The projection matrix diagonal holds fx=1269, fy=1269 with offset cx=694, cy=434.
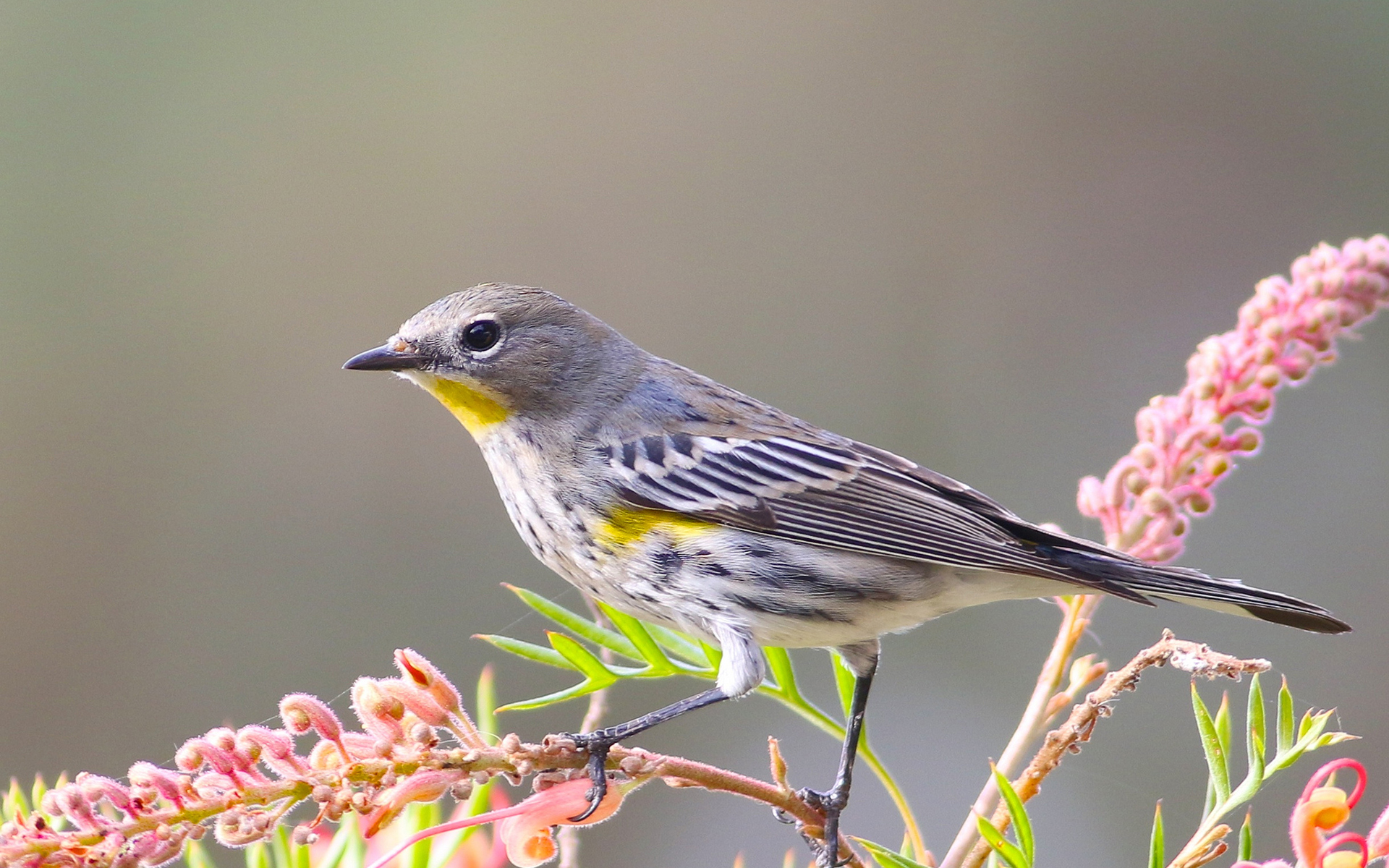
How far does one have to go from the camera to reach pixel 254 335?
7.12 meters

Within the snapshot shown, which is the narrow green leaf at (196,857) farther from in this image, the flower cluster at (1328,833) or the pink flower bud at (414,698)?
the flower cluster at (1328,833)

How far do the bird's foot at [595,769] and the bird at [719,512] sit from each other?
1.44 ft

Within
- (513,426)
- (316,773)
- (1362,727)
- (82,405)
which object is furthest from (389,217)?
(316,773)

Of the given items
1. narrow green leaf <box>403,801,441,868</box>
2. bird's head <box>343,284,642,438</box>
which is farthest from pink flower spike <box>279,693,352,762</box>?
bird's head <box>343,284,642,438</box>

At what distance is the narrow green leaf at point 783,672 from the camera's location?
2.26m

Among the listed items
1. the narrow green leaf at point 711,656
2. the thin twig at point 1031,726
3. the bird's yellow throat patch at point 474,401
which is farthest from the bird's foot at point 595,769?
the bird's yellow throat patch at point 474,401

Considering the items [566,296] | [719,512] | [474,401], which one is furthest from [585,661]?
[566,296]

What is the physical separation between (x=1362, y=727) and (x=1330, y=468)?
56.4 inches

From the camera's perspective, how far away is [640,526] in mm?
2818

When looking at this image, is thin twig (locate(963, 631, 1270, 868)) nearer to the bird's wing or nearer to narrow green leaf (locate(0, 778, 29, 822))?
the bird's wing

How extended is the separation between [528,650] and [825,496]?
1281 millimetres

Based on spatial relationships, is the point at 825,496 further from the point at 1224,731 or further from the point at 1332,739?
the point at 1332,739

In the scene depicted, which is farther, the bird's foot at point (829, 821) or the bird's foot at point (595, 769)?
the bird's foot at point (829, 821)

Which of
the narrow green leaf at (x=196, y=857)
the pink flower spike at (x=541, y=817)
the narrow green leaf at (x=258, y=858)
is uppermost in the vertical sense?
the pink flower spike at (x=541, y=817)
